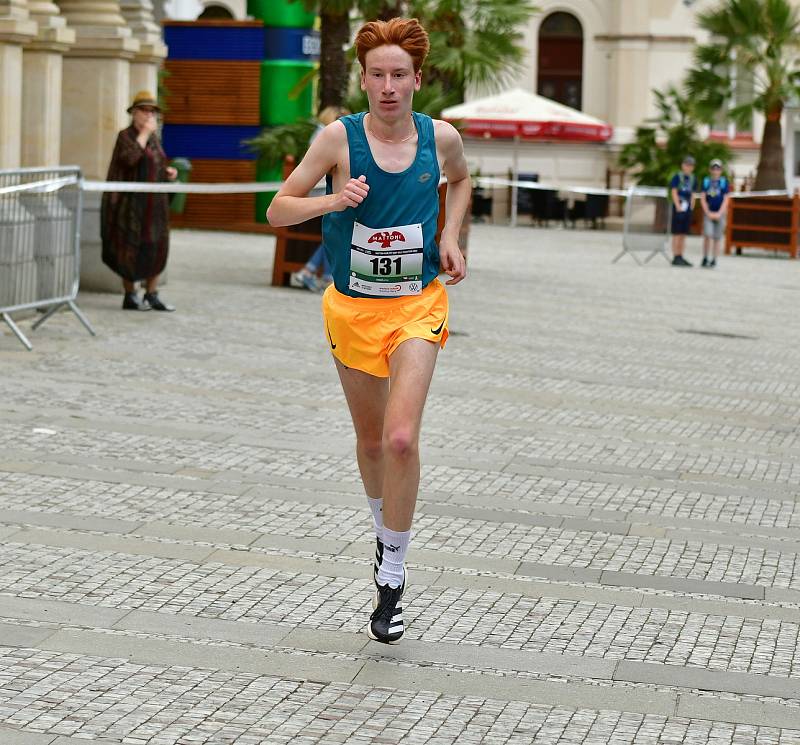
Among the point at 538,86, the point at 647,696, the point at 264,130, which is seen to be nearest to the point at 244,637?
the point at 647,696

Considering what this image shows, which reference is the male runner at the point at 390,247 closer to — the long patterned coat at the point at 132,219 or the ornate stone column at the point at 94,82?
the long patterned coat at the point at 132,219

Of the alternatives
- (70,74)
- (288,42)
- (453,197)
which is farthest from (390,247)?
(288,42)

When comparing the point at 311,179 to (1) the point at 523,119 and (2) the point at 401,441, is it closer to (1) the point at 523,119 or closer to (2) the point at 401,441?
(2) the point at 401,441

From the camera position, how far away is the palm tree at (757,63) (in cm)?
3494

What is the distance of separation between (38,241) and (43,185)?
392mm

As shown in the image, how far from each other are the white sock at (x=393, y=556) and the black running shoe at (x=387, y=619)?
53mm

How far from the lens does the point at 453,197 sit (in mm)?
5812

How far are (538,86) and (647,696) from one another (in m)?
41.2

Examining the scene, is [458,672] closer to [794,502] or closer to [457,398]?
[794,502]

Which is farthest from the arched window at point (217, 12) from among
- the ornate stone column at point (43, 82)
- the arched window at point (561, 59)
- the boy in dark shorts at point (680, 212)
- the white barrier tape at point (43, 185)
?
the white barrier tape at point (43, 185)

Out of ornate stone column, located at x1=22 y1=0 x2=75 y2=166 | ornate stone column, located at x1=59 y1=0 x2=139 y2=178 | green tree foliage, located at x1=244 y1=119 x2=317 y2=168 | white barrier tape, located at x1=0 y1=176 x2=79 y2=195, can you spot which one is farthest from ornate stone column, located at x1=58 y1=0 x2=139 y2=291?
green tree foliage, located at x1=244 y1=119 x2=317 y2=168

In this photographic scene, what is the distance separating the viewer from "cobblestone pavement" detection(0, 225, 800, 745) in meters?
Result: 4.77

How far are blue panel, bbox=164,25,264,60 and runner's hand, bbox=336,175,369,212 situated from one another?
23672mm

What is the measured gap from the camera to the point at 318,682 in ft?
16.3
